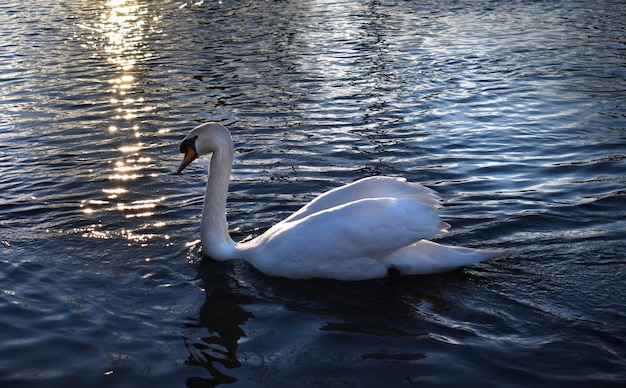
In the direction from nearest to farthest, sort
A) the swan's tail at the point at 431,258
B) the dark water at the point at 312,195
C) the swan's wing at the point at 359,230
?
the dark water at the point at 312,195
the swan's wing at the point at 359,230
the swan's tail at the point at 431,258

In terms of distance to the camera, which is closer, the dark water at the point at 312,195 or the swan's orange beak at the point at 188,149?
the dark water at the point at 312,195

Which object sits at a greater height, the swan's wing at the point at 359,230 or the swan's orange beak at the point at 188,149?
the swan's orange beak at the point at 188,149

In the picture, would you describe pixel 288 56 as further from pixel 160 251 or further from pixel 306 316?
pixel 306 316

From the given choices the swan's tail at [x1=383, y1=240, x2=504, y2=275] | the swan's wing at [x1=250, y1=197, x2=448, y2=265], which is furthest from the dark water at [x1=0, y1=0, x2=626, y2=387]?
the swan's wing at [x1=250, y1=197, x2=448, y2=265]

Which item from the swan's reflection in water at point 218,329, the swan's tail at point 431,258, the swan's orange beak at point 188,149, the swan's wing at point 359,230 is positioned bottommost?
the swan's reflection in water at point 218,329

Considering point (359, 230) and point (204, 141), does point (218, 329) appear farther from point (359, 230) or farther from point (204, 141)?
point (204, 141)

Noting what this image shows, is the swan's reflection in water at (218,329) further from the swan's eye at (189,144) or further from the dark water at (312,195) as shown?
the swan's eye at (189,144)

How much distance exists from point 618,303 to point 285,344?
7.91 ft

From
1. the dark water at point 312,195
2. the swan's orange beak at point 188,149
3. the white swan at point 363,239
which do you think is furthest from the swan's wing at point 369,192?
the swan's orange beak at point 188,149

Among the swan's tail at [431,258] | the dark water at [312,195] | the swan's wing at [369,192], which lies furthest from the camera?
the swan's wing at [369,192]

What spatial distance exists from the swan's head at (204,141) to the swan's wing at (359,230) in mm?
1076

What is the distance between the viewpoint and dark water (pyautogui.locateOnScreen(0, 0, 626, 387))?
18.7 ft

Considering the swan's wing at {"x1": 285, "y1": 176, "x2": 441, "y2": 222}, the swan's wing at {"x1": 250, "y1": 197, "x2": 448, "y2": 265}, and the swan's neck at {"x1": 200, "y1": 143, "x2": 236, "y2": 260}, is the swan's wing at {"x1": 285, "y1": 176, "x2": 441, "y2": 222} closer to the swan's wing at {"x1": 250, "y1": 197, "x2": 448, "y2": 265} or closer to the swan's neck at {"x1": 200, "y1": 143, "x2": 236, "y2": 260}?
the swan's wing at {"x1": 250, "y1": 197, "x2": 448, "y2": 265}

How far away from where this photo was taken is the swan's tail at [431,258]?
21.8 feet
